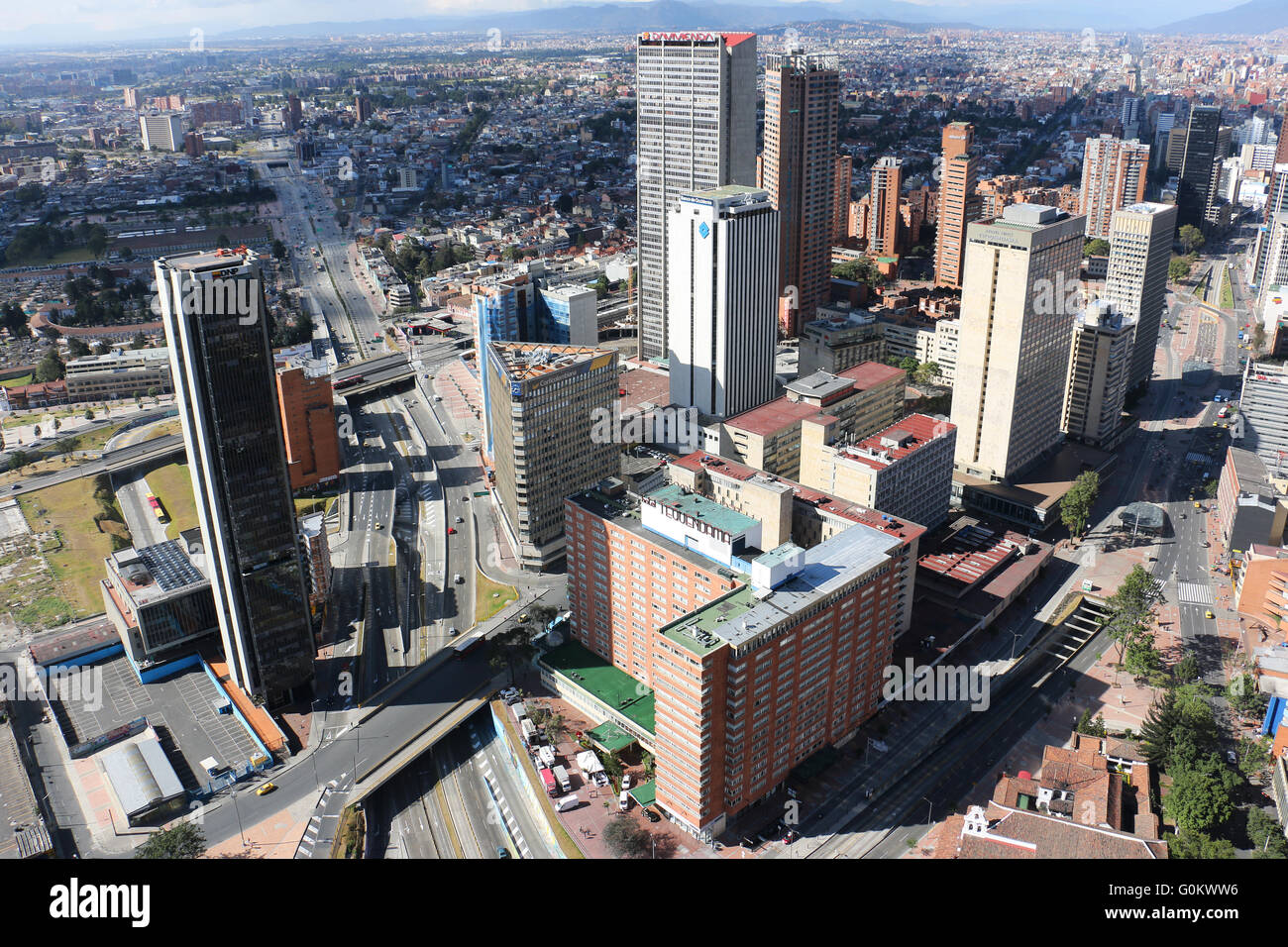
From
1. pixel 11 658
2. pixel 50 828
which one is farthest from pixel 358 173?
pixel 50 828

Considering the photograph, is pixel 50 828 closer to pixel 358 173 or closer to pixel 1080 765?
pixel 1080 765

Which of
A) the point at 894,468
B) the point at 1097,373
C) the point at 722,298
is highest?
the point at 722,298

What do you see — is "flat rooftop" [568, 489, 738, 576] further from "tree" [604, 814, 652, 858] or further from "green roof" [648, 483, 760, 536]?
"tree" [604, 814, 652, 858]

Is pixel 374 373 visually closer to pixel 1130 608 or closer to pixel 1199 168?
pixel 1130 608

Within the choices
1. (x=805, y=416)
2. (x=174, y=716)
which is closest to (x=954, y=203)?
(x=805, y=416)

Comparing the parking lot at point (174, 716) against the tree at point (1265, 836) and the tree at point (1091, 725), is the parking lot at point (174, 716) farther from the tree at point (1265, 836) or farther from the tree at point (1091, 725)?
the tree at point (1265, 836)

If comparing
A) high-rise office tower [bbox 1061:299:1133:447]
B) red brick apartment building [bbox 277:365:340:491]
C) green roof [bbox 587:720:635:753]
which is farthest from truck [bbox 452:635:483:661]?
high-rise office tower [bbox 1061:299:1133:447]
